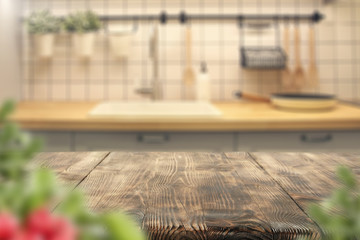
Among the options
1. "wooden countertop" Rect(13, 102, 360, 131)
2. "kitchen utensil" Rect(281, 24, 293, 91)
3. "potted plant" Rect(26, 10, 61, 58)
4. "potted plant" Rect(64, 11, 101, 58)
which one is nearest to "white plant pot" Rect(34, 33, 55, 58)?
"potted plant" Rect(26, 10, 61, 58)

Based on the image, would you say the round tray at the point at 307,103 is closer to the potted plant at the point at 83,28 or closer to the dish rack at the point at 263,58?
the dish rack at the point at 263,58

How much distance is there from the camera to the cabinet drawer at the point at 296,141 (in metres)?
1.62

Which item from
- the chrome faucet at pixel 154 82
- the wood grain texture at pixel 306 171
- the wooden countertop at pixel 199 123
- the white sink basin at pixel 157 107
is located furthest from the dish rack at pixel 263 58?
the wood grain texture at pixel 306 171

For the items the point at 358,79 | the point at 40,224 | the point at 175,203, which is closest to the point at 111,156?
the point at 175,203

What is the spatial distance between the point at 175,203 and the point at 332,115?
132 cm

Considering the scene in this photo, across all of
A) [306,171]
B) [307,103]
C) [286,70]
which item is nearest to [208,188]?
[306,171]

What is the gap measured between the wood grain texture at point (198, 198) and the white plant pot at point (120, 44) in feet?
4.70

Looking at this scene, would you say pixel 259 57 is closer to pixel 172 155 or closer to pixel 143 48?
pixel 143 48

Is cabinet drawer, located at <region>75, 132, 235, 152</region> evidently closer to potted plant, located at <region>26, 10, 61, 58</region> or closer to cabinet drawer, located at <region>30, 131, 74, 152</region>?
cabinet drawer, located at <region>30, 131, 74, 152</region>

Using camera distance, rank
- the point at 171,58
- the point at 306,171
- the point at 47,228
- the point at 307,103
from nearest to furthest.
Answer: the point at 47,228 → the point at 306,171 → the point at 307,103 → the point at 171,58

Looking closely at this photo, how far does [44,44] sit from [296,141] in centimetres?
143

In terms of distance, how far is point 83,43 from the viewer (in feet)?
7.05

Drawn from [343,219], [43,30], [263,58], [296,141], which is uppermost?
[43,30]

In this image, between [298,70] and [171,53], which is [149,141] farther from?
[298,70]
